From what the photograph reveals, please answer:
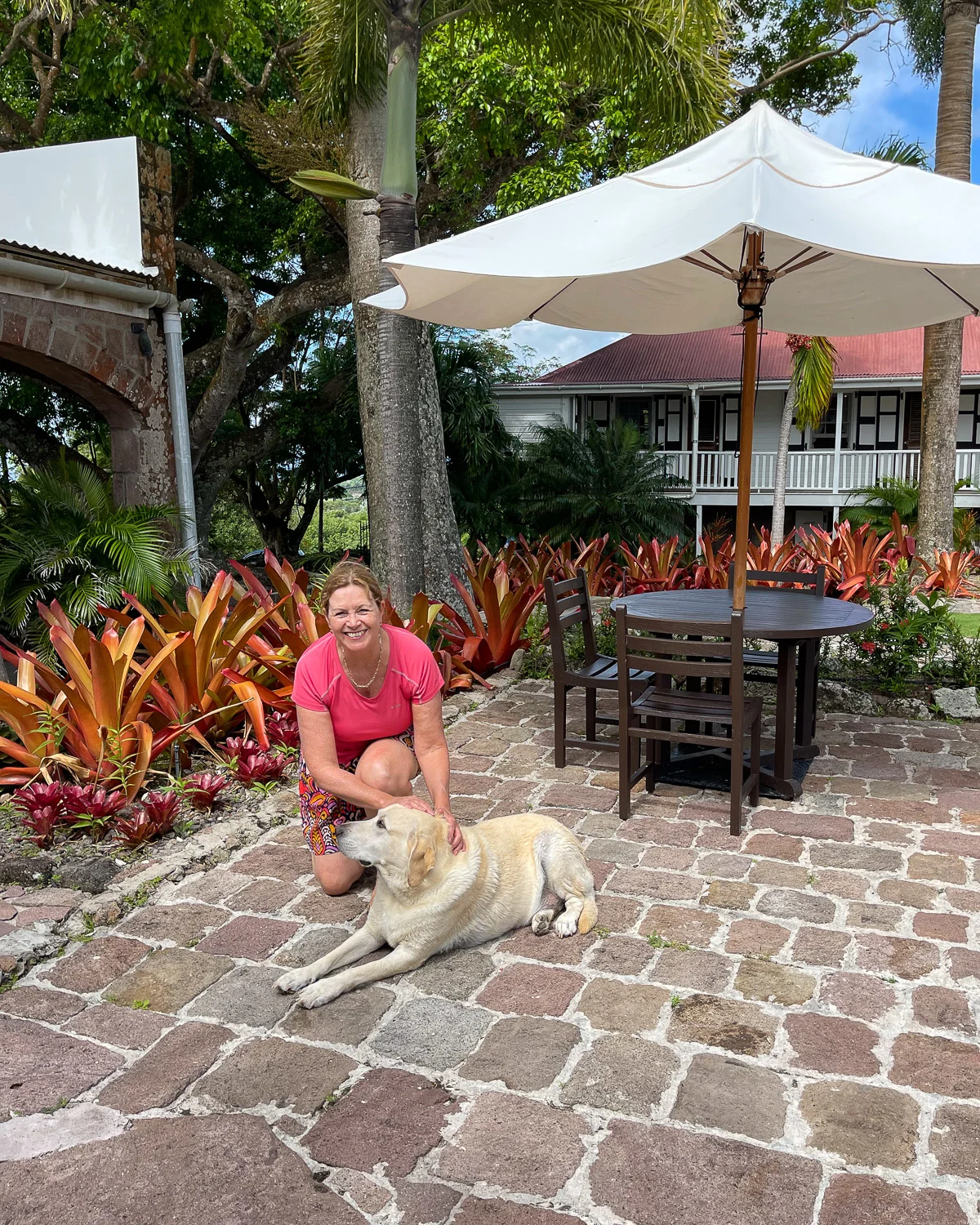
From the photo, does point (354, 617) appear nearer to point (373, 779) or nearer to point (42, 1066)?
point (373, 779)

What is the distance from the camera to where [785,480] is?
70.5 feet

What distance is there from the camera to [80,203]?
33.0ft

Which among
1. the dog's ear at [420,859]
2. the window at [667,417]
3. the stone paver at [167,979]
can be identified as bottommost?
the stone paver at [167,979]

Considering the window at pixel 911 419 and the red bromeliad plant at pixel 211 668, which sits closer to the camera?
the red bromeliad plant at pixel 211 668

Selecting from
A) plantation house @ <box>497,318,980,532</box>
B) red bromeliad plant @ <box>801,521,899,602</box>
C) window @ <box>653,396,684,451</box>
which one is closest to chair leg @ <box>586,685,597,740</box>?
red bromeliad plant @ <box>801,521,899,602</box>

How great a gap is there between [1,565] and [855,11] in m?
16.4

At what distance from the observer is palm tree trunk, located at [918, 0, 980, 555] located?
11781mm

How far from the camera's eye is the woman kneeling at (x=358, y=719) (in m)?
3.40

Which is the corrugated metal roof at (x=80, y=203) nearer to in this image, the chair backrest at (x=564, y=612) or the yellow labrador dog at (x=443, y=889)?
the chair backrest at (x=564, y=612)

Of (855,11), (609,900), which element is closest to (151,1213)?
(609,900)

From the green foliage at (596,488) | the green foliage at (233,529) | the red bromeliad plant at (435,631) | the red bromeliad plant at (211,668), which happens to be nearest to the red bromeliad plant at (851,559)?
the red bromeliad plant at (435,631)

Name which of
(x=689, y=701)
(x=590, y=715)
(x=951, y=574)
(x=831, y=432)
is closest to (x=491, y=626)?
(x=590, y=715)

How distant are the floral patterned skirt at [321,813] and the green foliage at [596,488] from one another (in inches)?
502

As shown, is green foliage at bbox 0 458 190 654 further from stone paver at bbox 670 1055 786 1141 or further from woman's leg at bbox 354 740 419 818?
stone paver at bbox 670 1055 786 1141
